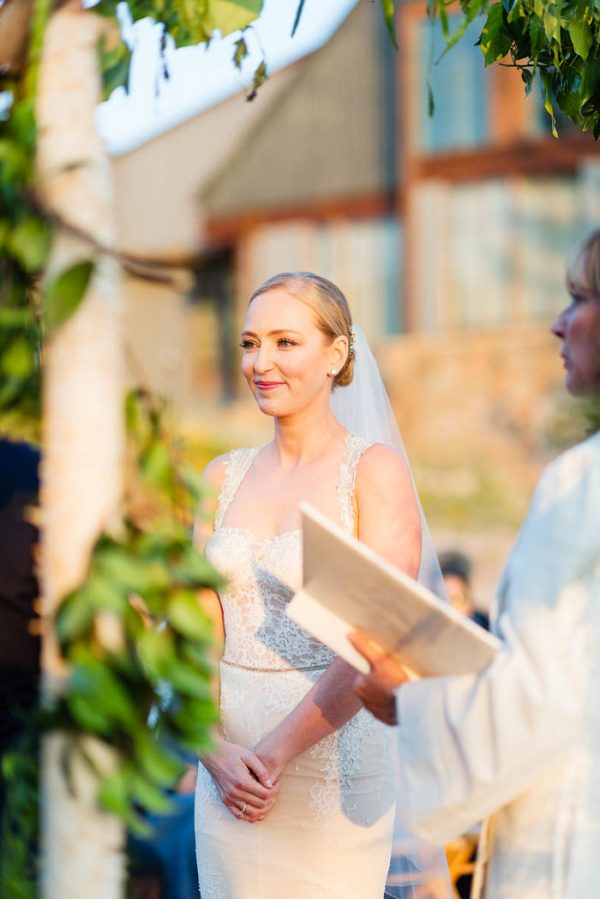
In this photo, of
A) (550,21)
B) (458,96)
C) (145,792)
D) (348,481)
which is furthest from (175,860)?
(458,96)

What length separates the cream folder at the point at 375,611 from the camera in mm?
2064

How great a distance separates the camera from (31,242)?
5.58 feet

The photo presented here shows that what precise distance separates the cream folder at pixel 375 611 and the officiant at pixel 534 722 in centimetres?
5

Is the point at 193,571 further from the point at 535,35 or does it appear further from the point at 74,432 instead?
the point at 535,35

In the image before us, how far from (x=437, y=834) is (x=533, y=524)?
2.00 ft

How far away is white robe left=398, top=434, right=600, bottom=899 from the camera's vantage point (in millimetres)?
2031

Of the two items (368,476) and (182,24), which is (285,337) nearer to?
(368,476)

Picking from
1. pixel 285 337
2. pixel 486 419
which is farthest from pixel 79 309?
pixel 486 419

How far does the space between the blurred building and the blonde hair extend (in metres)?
10.7

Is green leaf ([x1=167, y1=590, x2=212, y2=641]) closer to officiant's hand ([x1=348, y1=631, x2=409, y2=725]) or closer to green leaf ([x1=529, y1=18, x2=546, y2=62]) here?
officiant's hand ([x1=348, y1=631, x2=409, y2=725])

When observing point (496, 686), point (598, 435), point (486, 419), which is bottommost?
point (486, 419)

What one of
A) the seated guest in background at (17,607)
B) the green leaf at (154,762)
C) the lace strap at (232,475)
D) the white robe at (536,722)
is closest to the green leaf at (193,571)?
the green leaf at (154,762)

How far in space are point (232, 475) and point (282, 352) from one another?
0.42 metres

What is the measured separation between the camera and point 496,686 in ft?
6.72
